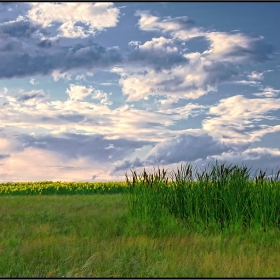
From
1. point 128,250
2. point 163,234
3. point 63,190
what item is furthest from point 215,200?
point 63,190

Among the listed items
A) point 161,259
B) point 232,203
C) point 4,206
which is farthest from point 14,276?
point 4,206

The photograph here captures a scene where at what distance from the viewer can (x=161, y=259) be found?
23.4 ft

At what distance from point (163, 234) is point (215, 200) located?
2.03m

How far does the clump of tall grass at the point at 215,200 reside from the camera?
35.2ft

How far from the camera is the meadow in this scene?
21.9 ft

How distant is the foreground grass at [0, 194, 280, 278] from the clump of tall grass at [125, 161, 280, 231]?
52 cm

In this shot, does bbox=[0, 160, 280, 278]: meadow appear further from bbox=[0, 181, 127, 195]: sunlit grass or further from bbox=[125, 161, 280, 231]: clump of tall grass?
bbox=[0, 181, 127, 195]: sunlit grass

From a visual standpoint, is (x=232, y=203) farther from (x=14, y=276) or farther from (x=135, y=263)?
(x=14, y=276)

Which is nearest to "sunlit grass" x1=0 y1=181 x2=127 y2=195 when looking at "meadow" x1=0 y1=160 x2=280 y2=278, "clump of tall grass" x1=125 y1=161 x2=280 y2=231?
"meadow" x1=0 y1=160 x2=280 y2=278

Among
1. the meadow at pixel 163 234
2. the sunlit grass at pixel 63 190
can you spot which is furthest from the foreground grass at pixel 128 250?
the sunlit grass at pixel 63 190

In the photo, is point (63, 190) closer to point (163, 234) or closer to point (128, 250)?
point (163, 234)

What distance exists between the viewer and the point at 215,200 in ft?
36.4

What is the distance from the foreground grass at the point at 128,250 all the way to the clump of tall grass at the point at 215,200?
20.3 inches

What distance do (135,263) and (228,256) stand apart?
1.71m
